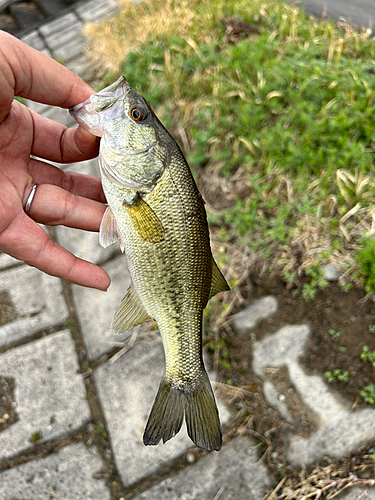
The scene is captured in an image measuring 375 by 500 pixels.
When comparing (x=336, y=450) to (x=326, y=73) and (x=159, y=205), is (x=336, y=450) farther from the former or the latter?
(x=326, y=73)

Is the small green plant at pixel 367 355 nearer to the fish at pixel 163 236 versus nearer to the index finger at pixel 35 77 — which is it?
the fish at pixel 163 236

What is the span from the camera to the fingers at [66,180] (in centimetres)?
245

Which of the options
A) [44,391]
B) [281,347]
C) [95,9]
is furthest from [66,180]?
[95,9]

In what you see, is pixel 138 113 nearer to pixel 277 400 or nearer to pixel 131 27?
pixel 277 400

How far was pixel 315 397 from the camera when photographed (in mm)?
2490

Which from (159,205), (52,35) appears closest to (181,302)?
(159,205)

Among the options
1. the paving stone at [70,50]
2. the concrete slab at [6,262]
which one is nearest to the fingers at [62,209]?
the concrete slab at [6,262]

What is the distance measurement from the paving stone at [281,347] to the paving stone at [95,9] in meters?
5.17

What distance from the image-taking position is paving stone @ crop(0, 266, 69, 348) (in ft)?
9.52

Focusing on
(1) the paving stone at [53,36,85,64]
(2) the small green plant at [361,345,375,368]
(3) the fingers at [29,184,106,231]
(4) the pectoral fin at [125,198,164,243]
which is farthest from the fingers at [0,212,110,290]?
(1) the paving stone at [53,36,85,64]

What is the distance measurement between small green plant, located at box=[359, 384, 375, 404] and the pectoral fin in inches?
63.7

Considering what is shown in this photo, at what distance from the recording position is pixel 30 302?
304 cm

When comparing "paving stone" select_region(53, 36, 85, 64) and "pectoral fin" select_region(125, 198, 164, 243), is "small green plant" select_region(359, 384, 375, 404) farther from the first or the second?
"paving stone" select_region(53, 36, 85, 64)

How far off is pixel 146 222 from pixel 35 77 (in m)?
0.93
